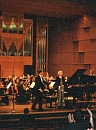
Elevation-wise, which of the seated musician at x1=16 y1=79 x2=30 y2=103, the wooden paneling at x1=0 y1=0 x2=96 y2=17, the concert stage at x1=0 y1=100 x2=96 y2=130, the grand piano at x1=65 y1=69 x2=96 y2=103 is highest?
the wooden paneling at x1=0 y1=0 x2=96 y2=17

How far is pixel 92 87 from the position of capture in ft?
41.5

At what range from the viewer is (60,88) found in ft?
40.0

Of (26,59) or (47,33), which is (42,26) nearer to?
(47,33)

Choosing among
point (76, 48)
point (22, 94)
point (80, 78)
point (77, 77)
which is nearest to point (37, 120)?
point (77, 77)

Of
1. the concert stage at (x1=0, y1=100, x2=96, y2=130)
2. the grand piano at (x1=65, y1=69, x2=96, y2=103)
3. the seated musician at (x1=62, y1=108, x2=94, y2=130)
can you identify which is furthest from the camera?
the grand piano at (x1=65, y1=69, x2=96, y2=103)

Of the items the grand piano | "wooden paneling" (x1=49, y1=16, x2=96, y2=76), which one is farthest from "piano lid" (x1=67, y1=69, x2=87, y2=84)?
"wooden paneling" (x1=49, y1=16, x2=96, y2=76)

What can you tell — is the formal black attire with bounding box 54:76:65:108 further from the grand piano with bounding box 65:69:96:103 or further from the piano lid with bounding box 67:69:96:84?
the piano lid with bounding box 67:69:96:84

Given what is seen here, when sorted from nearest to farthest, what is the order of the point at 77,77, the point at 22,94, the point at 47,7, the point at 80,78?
the point at 77,77 < the point at 80,78 < the point at 22,94 < the point at 47,7

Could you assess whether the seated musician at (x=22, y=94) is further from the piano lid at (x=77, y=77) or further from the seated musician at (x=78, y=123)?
the seated musician at (x=78, y=123)

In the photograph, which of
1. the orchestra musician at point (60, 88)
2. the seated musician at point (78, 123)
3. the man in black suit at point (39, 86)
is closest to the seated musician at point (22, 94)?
the man in black suit at point (39, 86)

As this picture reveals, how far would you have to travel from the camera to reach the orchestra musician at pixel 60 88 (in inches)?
476

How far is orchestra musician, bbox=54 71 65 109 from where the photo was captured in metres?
12.1

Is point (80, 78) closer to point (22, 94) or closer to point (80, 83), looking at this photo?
point (80, 83)

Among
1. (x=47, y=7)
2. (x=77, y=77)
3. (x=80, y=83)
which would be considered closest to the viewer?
(x=77, y=77)
